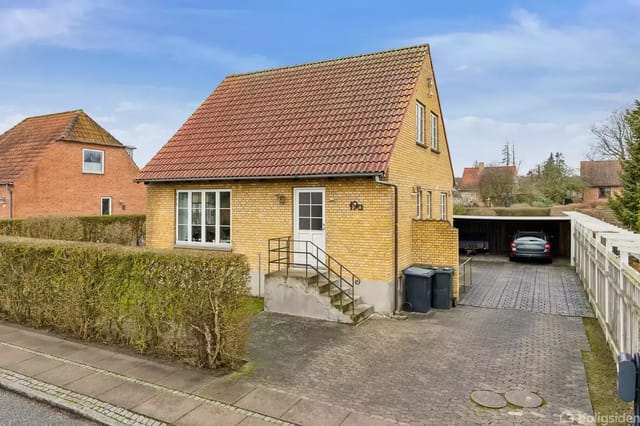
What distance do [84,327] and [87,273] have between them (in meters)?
1.08

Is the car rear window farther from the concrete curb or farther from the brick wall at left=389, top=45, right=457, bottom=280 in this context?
the concrete curb

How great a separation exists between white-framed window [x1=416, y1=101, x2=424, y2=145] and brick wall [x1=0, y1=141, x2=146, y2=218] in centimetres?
2099

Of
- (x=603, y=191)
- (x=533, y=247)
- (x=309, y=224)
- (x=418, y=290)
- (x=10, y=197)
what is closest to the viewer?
(x=418, y=290)

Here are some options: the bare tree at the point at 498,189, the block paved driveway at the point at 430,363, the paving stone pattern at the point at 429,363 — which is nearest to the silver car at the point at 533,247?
the block paved driveway at the point at 430,363

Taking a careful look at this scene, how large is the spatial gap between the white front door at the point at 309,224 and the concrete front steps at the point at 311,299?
2.58ft

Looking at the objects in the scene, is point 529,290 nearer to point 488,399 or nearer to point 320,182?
point 320,182

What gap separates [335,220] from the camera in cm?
1162

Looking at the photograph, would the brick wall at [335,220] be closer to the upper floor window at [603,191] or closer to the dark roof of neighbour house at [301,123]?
the dark roof of neighbour house at [301,123]

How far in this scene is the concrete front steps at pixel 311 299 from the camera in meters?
10.4

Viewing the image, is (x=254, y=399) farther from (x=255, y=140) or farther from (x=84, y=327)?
(x=255, y=140)

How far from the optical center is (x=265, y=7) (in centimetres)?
1481

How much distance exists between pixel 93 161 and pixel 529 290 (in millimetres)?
25382

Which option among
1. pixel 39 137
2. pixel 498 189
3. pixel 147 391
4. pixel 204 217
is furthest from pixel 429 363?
pixel 498 189

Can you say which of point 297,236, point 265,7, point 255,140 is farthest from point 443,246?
point 265,7
